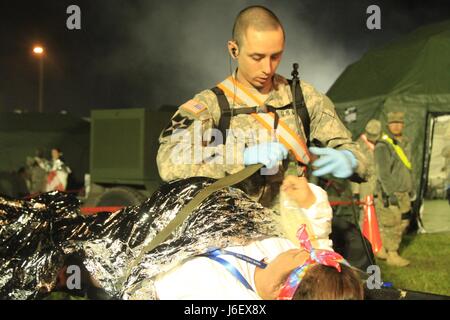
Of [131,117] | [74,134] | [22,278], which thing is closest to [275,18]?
[22,278]

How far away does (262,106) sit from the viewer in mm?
2633

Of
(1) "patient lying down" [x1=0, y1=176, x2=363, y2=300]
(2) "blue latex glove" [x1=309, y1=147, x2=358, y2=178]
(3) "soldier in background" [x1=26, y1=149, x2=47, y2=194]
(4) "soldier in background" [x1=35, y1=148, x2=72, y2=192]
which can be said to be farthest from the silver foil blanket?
(3) "soldier in background" [x1=26, y1=149, x2=47, y2=194]

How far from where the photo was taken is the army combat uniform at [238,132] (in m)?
2.43

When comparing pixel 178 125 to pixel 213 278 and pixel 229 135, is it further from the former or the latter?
pixel 213 278

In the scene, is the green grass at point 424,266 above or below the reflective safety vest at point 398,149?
below

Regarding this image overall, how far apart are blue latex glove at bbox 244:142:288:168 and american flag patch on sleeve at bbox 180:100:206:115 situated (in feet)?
1.05

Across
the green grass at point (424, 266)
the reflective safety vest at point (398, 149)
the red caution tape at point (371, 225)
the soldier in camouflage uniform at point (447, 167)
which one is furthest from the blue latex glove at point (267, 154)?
the soldier in camouflage uniform at point (447, 167)

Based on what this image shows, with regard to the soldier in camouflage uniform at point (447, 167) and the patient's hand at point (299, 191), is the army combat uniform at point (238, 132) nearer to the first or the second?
the patient's hand at point (299, 191)

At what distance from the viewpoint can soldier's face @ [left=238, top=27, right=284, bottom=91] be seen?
2.43m

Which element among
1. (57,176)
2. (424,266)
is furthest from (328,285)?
(57,176)

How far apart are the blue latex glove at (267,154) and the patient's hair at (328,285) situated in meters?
0.50

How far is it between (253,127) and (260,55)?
32cm

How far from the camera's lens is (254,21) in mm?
2475

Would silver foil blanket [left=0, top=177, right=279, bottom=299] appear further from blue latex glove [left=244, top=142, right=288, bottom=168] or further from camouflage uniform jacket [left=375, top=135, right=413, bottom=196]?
camouflage uniform jacket [left=375, top=135, right=413, bottom=196]
